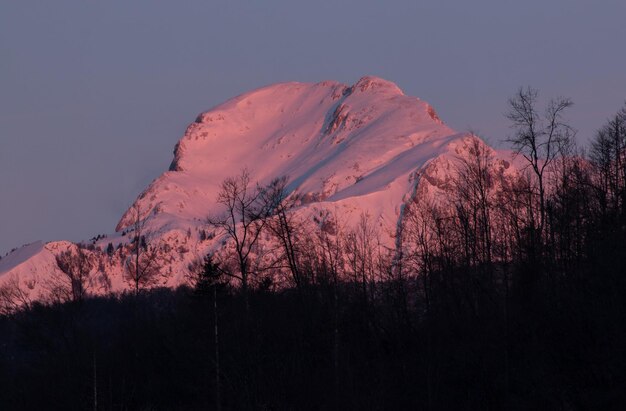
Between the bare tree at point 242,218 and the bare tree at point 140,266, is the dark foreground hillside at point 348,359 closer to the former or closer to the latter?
the bare tree at point 242,218

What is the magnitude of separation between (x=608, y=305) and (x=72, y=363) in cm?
2594

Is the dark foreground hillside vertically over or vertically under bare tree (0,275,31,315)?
under

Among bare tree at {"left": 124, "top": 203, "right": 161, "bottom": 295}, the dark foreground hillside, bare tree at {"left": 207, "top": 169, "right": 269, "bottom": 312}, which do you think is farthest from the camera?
bare tree at {"left": 124, "top": 203, "right": 161, "bottom": 295}

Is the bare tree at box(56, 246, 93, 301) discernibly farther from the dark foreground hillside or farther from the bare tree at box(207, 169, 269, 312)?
the bare tree at box(207, 169, 269, 312)

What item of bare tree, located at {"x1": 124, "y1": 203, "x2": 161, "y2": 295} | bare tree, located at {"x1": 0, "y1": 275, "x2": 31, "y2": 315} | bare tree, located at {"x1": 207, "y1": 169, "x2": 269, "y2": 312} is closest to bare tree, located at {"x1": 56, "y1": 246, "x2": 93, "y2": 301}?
bare tree, located at {"x1": 0, "y1": 275, "x2": 31, "y2": 315}

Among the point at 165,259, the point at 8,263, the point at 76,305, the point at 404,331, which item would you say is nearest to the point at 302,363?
the point at 404,331

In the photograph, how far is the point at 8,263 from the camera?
563 ft

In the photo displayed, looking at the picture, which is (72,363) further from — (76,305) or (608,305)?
(608,305)

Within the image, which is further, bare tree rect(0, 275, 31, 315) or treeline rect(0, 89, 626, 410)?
bare tree rect(0, 275, 31, 315)

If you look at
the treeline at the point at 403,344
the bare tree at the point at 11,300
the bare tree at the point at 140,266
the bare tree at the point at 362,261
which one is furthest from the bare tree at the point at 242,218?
the bare tree at the point at 11,300

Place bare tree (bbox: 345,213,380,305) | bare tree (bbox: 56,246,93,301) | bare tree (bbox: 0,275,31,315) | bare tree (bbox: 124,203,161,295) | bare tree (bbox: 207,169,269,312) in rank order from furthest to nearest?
bare tree (bbox: 0,275,31,315) → bare tree (bbox: 56,246,93,301) → bare tree (bbox: 124,203,161,295) → bare tree (bbox: 345,213,380,305) → bare tree (bbox: 207,169,269,312)

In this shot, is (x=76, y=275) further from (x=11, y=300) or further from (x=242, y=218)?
(x=242, y=218)

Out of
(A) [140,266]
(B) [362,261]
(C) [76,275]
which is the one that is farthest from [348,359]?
(C) [76,275]

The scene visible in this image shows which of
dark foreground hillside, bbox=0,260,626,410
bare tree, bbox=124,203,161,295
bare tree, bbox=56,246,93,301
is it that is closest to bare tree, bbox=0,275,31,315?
bare tree, bbox=56,246,93,301
